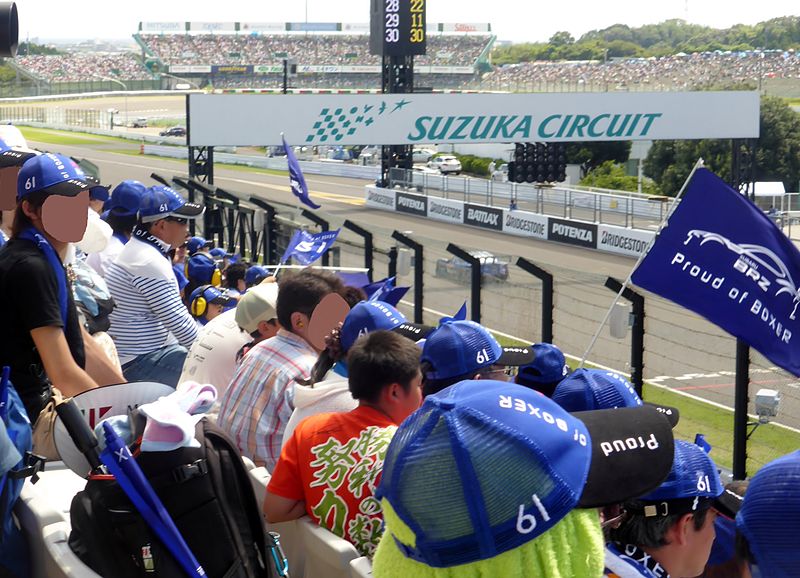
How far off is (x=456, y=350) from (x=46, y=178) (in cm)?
156

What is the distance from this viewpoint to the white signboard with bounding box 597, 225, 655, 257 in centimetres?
2919

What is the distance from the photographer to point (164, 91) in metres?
120

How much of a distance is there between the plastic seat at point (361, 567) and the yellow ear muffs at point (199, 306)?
15.5 feet

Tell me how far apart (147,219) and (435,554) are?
462cm

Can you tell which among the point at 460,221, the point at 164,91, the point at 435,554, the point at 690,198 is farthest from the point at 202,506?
the point at 164,91

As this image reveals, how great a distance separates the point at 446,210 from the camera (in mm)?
37312

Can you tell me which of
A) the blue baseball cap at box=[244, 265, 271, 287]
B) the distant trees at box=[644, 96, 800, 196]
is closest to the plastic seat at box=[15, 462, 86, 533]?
the blue baseball cap at box=[244, 265, 271, 287]

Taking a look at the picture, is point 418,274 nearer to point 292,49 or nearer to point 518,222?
point 518,222

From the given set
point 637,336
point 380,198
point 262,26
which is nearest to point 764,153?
point 380,198

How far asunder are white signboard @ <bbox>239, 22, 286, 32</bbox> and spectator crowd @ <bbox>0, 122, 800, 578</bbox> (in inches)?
5509

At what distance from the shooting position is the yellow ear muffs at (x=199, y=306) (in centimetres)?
731

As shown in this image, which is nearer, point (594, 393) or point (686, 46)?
point (594, 393)

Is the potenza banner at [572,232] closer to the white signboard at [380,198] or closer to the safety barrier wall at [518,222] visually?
the safety barrier wall at [518,222]

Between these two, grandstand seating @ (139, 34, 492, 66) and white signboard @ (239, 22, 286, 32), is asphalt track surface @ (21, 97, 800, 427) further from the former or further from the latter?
white signboard @ (239, 22, 286, 32)
